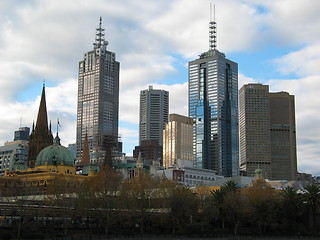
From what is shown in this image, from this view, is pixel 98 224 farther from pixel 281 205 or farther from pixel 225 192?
pixel 281 205

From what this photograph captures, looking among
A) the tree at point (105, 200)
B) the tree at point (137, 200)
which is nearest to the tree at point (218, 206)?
the tree at point (137, 200)

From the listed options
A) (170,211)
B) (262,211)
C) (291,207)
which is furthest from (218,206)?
(291,207)

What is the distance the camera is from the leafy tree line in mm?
128500

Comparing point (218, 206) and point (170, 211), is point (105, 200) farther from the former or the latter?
point (218, 206)

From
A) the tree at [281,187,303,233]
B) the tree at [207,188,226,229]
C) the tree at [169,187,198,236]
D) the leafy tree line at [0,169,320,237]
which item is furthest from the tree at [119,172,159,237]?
the tree at [281,187,303,233]

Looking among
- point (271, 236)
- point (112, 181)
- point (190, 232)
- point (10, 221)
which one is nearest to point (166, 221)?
point (190, 232)

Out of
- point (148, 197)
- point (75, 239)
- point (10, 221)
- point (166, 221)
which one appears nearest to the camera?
point (75, 239)

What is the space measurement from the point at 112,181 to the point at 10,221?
27.2 m

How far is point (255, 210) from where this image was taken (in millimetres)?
147000

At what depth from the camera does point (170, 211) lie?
140375mm

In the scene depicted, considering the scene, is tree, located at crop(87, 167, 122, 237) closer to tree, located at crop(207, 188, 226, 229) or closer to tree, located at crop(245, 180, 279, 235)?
tree, located at crop(207, 188, 226, 229)

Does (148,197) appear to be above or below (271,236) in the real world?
above

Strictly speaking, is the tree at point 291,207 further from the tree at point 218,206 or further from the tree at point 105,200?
the tree at point 105,200

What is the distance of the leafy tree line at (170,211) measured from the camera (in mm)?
128500
